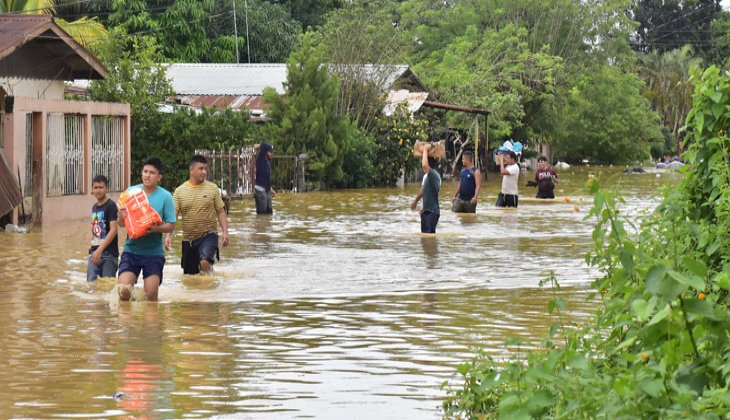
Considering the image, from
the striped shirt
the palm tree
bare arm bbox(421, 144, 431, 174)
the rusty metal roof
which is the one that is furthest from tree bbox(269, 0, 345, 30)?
the striped shirt

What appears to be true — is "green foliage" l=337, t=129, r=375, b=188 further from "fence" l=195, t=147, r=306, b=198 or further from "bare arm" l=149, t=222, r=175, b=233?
"bare arm" l=149, t=222, r=175, b=233

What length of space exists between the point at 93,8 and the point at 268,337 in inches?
1913

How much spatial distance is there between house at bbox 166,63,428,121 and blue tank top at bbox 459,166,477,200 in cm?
1496

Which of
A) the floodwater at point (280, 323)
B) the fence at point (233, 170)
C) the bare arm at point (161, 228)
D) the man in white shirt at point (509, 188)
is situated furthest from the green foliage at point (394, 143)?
the bare arm at point (161, 228)

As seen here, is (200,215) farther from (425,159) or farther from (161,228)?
(425,159)

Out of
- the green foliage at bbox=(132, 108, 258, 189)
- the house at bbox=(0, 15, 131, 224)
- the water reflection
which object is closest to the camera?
the water reflection

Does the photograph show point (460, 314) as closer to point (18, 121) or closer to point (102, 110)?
point (18, 121)

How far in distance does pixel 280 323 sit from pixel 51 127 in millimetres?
13317

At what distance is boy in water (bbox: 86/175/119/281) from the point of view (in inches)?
558

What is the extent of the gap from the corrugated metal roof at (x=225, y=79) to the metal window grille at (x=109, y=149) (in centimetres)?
1755

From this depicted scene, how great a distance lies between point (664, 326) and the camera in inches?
216

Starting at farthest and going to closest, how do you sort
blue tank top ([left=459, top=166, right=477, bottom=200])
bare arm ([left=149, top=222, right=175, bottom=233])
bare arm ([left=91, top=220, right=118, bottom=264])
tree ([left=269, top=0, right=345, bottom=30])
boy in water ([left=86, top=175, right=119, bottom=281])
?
tree ([left=269, top=0, right=345, bottom=30])
blue tank top ([left=459, top=166, right=477, bottom=200])
boy in water ([left=86, top=175, right=119, bottom=281])
bare arm ([left=91, top=220, right=118, bottom=264])
bare arm ([left=149, top=222, right=175, bottom=233])

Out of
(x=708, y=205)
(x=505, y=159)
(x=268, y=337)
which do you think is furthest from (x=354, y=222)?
(x=708, y=205)

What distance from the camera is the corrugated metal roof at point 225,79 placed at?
46062 mm
